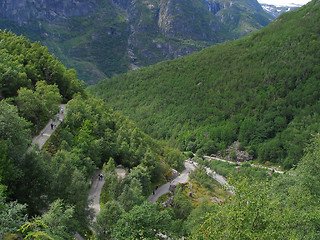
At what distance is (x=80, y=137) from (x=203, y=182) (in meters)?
42.3

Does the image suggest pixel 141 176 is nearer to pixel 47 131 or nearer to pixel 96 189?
pixel 96 189

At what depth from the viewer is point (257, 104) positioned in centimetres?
16325

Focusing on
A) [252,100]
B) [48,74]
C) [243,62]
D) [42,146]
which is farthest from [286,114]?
[42,146]

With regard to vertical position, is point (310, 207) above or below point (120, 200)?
above

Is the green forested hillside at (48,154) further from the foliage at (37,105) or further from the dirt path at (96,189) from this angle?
the dirt path at (96,189)

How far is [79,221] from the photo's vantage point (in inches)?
943

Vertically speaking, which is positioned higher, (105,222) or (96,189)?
(105,222)

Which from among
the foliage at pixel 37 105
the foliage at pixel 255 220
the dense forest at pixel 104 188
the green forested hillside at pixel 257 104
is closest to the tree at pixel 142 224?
the dense forest at pixel 104 188

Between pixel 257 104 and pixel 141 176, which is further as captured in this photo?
pixel 257 104

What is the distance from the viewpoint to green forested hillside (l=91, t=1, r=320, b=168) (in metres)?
140

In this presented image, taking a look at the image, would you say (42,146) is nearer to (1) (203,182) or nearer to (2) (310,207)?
(2) (310,207)

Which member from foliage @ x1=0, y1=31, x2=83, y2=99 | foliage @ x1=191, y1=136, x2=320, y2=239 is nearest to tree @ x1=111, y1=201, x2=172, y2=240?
foliage @ x1=191, y1=136, x2=320, y2=239

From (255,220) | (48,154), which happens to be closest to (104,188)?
(48,154)

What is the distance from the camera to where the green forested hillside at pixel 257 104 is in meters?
140
